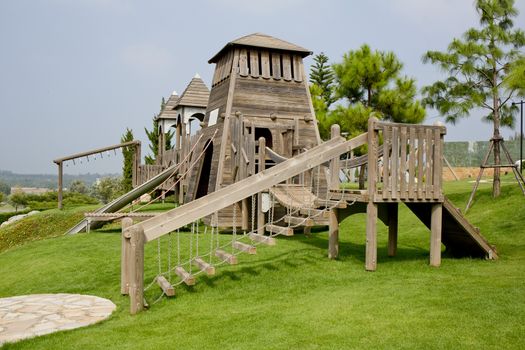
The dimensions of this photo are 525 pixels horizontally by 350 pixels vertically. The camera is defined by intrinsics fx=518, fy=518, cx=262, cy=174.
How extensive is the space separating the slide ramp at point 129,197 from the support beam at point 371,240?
11.0 metres

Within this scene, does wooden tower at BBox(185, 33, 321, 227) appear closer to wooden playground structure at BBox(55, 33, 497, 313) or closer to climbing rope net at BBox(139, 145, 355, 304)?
wooden playground structure at BBox(55, 33, 497, 313)

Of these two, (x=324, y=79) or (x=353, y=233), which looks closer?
(x=353, y=233)

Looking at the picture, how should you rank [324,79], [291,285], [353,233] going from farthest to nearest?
1. [324,79]
2. [353,233]
3. [291,285]

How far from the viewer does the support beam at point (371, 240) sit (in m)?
9.42

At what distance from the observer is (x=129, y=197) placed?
63.6 feet

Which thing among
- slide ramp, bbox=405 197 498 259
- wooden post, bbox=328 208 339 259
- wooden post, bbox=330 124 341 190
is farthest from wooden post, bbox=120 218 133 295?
slide ramp, bbox=405 197 498 259

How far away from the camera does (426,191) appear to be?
9.86 metres

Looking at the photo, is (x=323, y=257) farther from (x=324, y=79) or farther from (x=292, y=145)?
(x=324, y=79)

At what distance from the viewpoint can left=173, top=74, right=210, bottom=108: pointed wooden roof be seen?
956 inches

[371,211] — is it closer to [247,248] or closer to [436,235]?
[436,235]

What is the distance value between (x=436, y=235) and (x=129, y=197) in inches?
498

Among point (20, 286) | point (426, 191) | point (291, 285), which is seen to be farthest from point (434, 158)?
point (20, 286)

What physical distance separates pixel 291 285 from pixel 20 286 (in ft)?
17.3

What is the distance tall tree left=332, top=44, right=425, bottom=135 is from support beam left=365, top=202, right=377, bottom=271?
57.4 feet
